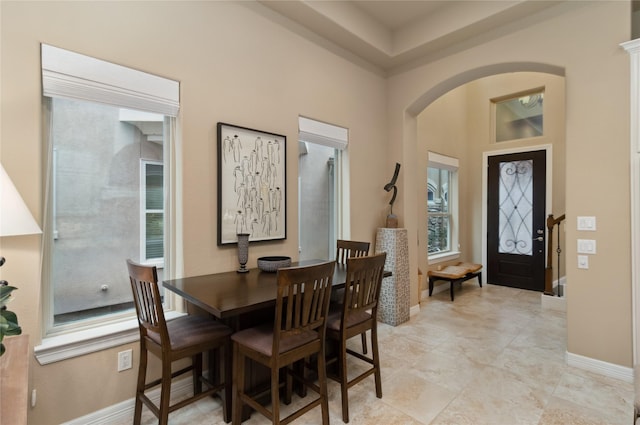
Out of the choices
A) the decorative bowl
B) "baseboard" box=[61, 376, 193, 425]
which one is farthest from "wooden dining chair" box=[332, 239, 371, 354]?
"baseboard" box=[61, 376, 193, 425]

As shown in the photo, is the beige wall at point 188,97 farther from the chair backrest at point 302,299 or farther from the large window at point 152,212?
the chair backrest at point 302,299

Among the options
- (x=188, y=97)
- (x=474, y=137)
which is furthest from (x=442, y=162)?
(x=188, y=97)

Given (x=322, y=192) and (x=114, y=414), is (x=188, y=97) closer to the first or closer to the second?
(x=322, y=192)

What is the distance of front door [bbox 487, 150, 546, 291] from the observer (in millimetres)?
5262

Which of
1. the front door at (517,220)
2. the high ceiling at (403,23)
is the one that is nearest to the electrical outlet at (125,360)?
the high ceiling at (403,23)

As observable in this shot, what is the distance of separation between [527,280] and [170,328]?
18.6 ft

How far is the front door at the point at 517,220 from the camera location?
17.3 feet

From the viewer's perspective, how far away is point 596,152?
2.64 m

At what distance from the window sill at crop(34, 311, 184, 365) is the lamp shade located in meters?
0.84

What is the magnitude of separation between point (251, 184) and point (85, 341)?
1.56 metres

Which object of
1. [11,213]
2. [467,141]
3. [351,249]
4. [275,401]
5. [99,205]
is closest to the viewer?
[11,213]

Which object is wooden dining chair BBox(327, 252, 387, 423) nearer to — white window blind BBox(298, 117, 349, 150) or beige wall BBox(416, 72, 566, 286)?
white window blind BBox(298, 117, 349, 150)

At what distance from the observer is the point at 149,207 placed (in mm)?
2352

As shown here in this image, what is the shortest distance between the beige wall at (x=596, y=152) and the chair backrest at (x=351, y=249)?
1.81m
